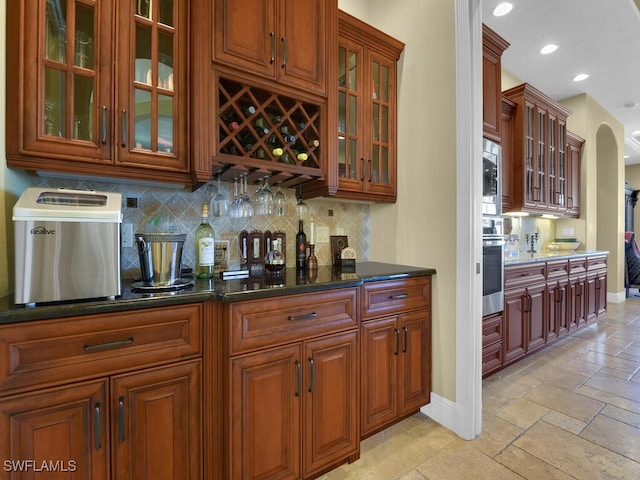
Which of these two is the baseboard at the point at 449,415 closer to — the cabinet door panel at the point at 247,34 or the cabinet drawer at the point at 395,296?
the cabinet drawer at the point at 395,296

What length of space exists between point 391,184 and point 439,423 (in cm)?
169

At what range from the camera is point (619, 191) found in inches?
208

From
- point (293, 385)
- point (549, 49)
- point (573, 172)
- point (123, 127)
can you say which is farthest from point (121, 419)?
point (573, 172)

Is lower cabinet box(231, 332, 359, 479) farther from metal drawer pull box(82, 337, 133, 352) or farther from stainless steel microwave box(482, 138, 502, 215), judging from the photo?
stainless steel microwave box(482, 138, 502, 215)

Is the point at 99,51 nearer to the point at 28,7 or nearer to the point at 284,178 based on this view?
the point at 28,7

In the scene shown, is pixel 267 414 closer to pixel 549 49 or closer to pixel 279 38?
pixel 279 38

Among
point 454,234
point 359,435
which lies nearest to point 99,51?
point 454,234

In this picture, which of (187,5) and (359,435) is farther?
(359,435)

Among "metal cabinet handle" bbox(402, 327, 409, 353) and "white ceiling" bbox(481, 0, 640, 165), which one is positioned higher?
"white ceiling" bbox(481, 0, 640, 165)

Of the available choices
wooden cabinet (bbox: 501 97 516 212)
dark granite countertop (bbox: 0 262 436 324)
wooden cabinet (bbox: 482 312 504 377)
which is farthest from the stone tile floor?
wooden cabinet (bbox: 501 97 516 212)

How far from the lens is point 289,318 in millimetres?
1414

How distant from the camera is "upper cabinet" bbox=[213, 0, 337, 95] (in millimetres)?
1524

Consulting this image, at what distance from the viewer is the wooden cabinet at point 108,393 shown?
958 mm

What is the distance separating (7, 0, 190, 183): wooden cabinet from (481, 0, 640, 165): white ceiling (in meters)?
2.99
